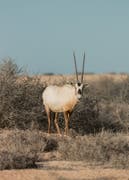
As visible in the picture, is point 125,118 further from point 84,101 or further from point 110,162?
point 110,162

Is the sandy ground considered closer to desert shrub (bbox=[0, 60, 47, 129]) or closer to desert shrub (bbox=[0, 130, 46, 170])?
desert shrub (bbox=[0, 130, 46, 170])

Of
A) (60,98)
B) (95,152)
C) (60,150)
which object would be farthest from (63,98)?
(95,152)

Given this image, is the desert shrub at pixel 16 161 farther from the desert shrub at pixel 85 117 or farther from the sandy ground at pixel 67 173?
the desert shrub at pixel 85 117

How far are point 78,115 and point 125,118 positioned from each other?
3.11 meters

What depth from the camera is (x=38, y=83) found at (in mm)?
22812

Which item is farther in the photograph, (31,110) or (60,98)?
(31,110)

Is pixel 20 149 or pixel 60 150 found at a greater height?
pixel 20 149

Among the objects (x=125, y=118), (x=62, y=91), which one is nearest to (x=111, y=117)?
(x=125, y=118)

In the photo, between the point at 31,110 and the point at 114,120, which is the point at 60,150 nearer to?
the point at 31,110

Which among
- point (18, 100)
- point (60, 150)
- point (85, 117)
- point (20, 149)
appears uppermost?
point (18, 100)

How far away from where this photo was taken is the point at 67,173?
11555mm

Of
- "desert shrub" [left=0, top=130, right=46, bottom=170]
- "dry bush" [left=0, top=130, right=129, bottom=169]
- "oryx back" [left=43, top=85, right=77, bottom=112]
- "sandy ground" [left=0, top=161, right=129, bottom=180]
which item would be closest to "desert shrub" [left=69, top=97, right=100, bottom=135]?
"oryx back" [left=43, top=85, right=77, bottom=112]

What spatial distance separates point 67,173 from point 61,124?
10654 mm

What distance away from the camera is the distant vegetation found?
14219mm
